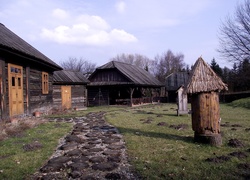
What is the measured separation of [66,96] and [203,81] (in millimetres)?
18345

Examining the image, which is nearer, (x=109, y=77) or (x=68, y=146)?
(x=68, y=146)

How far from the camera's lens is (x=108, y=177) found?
4410mm

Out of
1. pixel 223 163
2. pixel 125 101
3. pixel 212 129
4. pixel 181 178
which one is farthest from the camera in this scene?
pixel 125 101

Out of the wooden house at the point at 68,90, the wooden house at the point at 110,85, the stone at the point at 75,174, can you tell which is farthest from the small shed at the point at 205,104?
the wooden house at the point at 110,85

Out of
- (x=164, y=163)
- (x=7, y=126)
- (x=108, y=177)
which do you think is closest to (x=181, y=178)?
(x=164, y=163)

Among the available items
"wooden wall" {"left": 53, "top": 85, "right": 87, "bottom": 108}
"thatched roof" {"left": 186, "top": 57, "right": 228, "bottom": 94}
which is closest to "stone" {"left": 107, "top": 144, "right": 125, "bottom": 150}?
"thatched roof" {"left": 186, "top": 57, "right": 228, "bottom": 94}

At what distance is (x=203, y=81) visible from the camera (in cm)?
714

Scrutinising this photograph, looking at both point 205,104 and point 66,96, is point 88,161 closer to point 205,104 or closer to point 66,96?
point 205,104

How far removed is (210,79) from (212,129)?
1.44m

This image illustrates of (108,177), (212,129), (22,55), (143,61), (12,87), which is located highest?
(143,61)

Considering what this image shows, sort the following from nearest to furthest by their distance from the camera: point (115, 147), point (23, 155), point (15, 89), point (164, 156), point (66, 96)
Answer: point (164, 156) < point (23, 155) < point (115, 147) < point (15, 89) < point (66, 96)

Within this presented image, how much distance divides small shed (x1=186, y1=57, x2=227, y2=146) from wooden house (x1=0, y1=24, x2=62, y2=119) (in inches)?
278

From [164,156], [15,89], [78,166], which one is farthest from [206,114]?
[15,89]

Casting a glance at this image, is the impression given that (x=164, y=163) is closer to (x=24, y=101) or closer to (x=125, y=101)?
(x=24, y=101)
